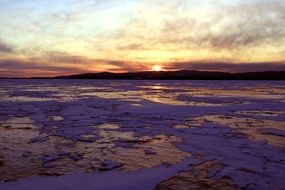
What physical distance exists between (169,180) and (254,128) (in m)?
5.78

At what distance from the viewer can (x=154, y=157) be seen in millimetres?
7320

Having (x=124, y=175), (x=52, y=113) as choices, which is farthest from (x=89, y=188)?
(x=52, y=113)

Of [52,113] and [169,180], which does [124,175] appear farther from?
[52,113]

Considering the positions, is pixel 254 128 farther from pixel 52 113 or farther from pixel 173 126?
pixel 52 113

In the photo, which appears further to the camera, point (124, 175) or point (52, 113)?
point (52, 113)

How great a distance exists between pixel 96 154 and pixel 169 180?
7.11 ft

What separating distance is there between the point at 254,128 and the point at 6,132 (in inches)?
275

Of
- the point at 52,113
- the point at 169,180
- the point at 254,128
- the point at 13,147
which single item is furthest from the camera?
the point at 52,113

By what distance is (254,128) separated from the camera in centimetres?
1087

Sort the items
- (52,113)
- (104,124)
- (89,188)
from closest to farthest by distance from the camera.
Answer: (89,188), (104,124), (52,113)

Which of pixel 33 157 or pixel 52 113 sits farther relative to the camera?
pixel 52 113

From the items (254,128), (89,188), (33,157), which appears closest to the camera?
(89,188)

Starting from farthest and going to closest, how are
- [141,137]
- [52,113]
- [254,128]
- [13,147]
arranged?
[52,113] → [254,128] → [141,137] → [13,147]

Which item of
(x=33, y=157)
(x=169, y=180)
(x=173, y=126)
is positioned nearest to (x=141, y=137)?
(x=173, y=126)
